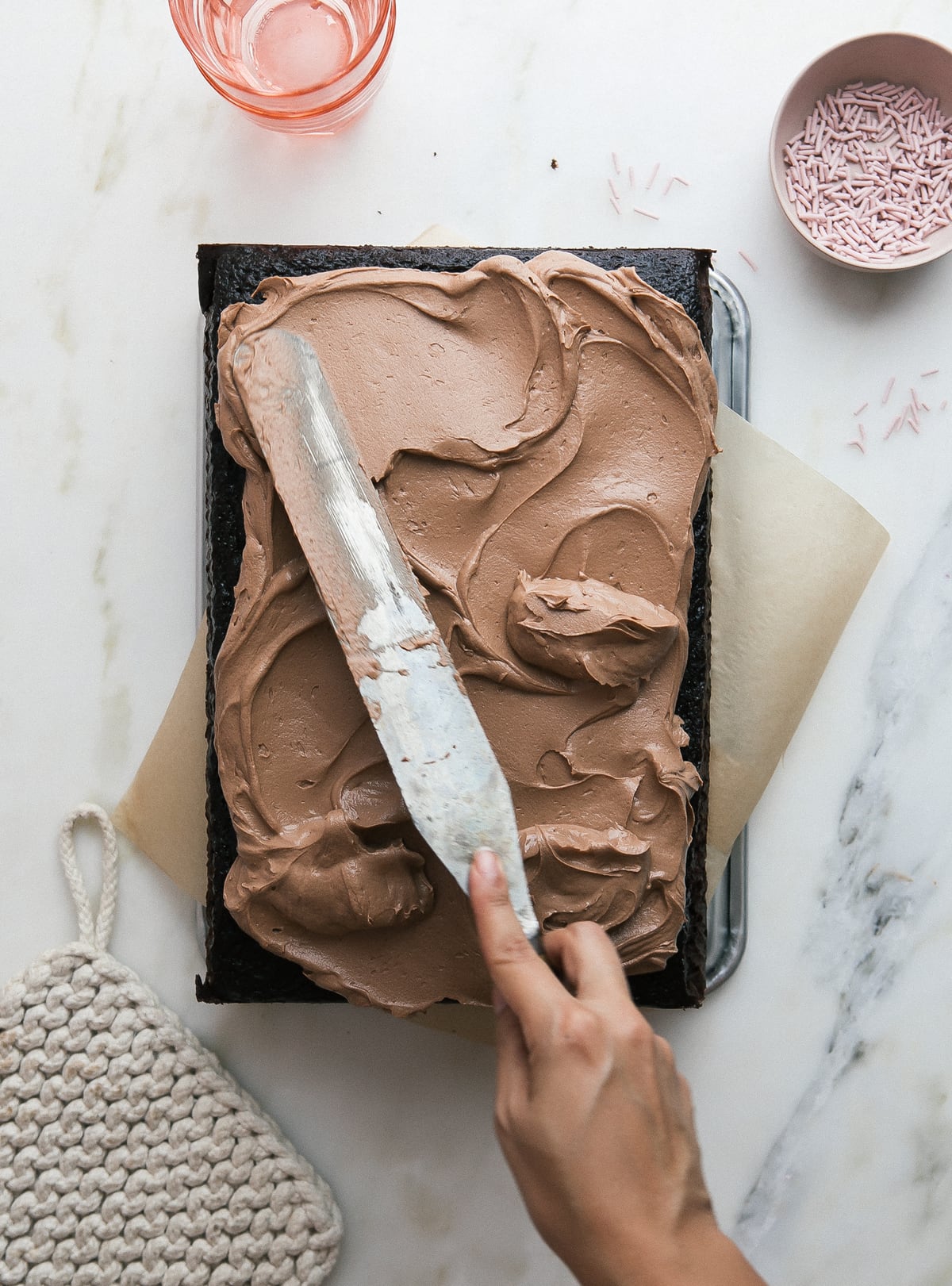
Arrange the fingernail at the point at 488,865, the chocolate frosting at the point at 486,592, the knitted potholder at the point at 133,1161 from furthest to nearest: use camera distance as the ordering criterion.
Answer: the knitted potholder at the point at 133,1161, the chocolate frosting at the point at 486,592, the fingernail at the point at 488,865

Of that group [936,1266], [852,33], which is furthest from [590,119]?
[936,1266]

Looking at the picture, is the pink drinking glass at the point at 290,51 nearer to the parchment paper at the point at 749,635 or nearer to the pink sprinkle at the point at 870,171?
the parchment paper at the point at 749,635

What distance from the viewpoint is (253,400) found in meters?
1.63

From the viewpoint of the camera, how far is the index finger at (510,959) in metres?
1.31

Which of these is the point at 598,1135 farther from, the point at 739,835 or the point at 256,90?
the point at 256,90

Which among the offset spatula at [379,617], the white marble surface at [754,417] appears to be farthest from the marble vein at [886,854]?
the offset spatula at [379,617]

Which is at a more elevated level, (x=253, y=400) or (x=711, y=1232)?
(x=253, y=400)

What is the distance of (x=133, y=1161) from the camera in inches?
76.0

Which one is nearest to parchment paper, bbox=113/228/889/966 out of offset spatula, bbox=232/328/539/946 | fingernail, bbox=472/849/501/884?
offset spatula, bbox=232/328/539/946

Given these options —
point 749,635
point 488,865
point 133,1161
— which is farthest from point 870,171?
point 133,1161

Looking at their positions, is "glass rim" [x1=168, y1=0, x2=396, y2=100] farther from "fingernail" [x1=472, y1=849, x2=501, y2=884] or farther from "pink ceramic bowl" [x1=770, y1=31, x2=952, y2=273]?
"fingernail" [x1=472, y1=849, x2=501, y2=884]

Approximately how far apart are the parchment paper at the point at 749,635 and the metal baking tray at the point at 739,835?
4 centimetres

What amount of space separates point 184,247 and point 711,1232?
1878mm

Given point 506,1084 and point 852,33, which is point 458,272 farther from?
point 506,1084
